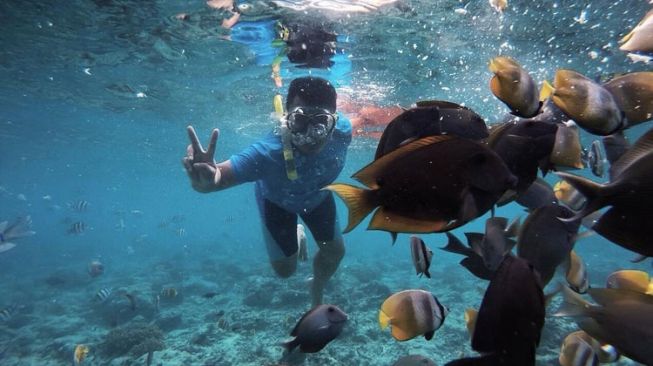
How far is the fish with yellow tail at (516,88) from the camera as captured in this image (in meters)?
1.76

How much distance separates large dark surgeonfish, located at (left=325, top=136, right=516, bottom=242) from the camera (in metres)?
1.45

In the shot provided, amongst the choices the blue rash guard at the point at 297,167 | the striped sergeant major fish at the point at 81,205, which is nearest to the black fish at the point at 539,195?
the blue rash guard at the point at 297,167

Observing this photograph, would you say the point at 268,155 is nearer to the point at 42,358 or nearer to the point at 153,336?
the point at 153,336

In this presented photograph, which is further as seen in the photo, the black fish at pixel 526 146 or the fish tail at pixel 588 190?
the black fish at pixel 526 146

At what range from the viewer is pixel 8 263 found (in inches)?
1459

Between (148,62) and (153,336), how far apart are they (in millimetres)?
12372

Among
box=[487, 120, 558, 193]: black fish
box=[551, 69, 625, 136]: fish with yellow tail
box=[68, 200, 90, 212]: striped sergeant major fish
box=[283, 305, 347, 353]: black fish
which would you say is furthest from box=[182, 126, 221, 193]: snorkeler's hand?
box=[68, 200, 90, 212]: striped sergeant major fish

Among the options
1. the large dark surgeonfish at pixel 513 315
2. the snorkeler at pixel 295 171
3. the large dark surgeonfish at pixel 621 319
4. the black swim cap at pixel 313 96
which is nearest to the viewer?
the large dark surgeonfish at pixel 513 315

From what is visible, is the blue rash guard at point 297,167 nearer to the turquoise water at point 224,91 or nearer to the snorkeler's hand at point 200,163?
the snorkeler's hand at point 200,163

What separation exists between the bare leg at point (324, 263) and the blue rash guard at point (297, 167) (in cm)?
122

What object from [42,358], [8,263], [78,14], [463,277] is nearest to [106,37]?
[78,14]

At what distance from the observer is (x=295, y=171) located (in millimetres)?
6773

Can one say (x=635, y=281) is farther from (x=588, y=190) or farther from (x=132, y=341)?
(x=132, y=341)

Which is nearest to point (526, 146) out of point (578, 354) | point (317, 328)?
point (578, 354)
